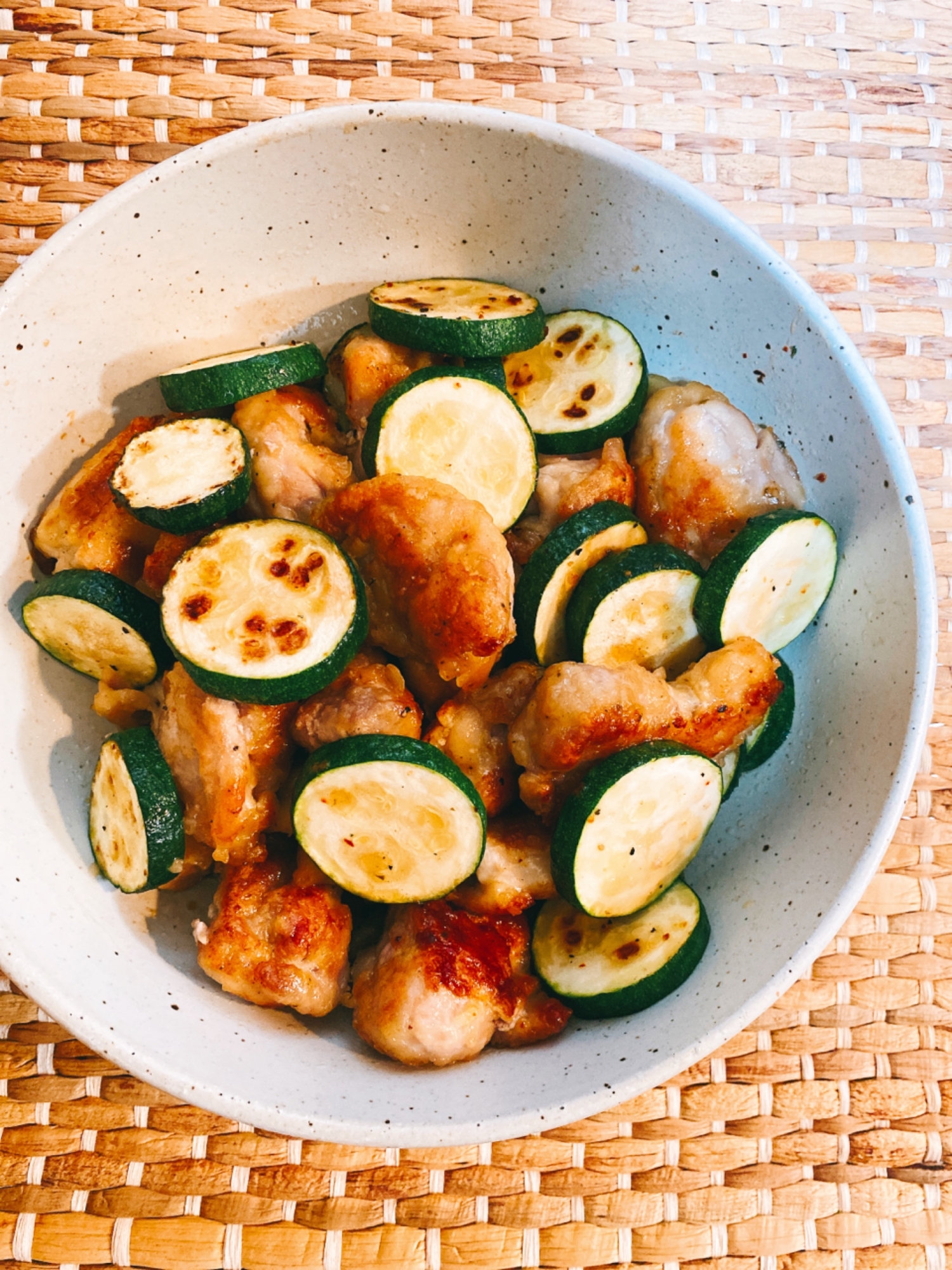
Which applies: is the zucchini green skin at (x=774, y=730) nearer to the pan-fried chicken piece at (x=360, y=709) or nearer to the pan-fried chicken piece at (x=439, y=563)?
the pan-fried chicken piece at (x=439, y=563)

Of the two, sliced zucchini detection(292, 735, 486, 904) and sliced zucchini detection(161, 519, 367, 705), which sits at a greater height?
sliced zucchini detection(161, 519, 367, 705)

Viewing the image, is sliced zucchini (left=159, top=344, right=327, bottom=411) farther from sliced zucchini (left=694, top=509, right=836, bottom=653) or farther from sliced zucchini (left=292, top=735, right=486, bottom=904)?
sliced zucchini (left=694, top=509, right=836, bottom=653)

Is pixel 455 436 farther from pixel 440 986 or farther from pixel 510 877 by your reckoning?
pixel 440 986

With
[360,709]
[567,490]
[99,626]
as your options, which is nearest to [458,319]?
[567,490]

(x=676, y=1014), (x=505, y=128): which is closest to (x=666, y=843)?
(x=676, y=1014)

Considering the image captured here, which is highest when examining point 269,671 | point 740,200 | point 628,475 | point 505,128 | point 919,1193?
point 505,128

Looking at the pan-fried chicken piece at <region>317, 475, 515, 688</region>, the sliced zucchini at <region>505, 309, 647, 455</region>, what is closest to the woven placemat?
the sliced zucchini at <region>505, 309, 647, 455</region>

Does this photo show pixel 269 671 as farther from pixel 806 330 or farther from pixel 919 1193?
pixel 919 1193
